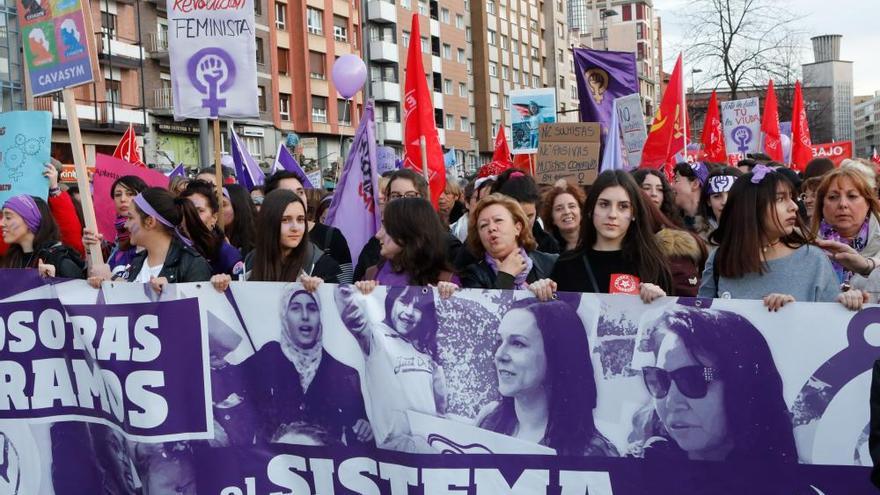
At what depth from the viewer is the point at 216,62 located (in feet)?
23.7

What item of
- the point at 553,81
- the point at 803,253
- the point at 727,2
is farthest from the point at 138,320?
the point at 553,81

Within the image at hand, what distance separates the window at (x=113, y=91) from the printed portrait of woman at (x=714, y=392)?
33.3 m

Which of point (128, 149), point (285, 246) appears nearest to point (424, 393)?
point (285, 246)

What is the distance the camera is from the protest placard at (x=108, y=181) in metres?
7.46

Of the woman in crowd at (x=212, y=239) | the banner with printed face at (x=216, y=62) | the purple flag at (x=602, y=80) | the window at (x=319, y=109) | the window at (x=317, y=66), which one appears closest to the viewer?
the woman in crowd at (x=212, y=239)

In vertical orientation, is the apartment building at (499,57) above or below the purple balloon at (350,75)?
above

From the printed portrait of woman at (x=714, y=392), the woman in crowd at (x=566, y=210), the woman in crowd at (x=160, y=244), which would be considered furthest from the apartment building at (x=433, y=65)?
the printed portrait of woman at (x=714, y=392)

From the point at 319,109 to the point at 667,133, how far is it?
3624 centimetres

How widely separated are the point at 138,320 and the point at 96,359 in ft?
0.91

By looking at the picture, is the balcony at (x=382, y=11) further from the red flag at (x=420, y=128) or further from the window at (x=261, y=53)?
the red flag at (x=420, y=128)

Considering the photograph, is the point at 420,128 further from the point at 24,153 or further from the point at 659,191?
the point at 24,153

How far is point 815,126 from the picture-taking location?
173ft

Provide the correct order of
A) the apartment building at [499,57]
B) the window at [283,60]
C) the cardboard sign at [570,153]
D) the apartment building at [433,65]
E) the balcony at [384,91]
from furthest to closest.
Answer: the apartment building at [499,57], the apartment building at [433,65], the balcony at [384,91], the window at [283,60], the cardboard sign at [570,153]

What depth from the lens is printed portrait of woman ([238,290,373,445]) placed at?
412 cm
